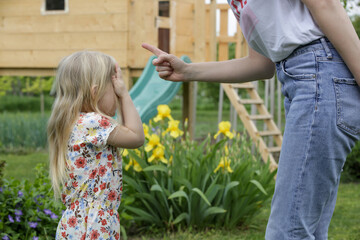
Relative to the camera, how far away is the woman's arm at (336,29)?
4.59ft

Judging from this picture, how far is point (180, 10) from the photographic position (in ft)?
25.2

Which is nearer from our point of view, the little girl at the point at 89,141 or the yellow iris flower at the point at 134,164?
the little girl at the point at 89,141

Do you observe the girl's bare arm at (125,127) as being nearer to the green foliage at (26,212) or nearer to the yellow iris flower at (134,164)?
the green foliage at (26,212)

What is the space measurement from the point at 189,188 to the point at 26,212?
1.13m

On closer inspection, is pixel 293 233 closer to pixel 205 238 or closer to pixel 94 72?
pixel 94 72

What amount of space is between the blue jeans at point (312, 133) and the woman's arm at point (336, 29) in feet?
0.08

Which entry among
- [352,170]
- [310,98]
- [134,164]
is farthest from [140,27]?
[310,98]

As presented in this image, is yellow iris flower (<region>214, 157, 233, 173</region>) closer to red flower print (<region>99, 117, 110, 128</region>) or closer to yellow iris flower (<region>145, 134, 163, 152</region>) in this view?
yellow iris flower (<region>145, 134, 163, 152</region>)

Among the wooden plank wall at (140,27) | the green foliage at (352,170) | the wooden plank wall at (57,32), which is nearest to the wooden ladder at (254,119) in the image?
the green foliage at (352,170)

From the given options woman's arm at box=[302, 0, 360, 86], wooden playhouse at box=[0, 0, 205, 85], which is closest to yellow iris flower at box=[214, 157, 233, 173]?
woman's arm at box=[302, 0, 360, 86]

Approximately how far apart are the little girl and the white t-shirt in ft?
3.30

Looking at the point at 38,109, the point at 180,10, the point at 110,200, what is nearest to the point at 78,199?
the point at 110,200

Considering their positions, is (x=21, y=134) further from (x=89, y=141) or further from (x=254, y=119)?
(x=89, y=141)

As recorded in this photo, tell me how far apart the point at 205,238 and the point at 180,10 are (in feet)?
15.4
